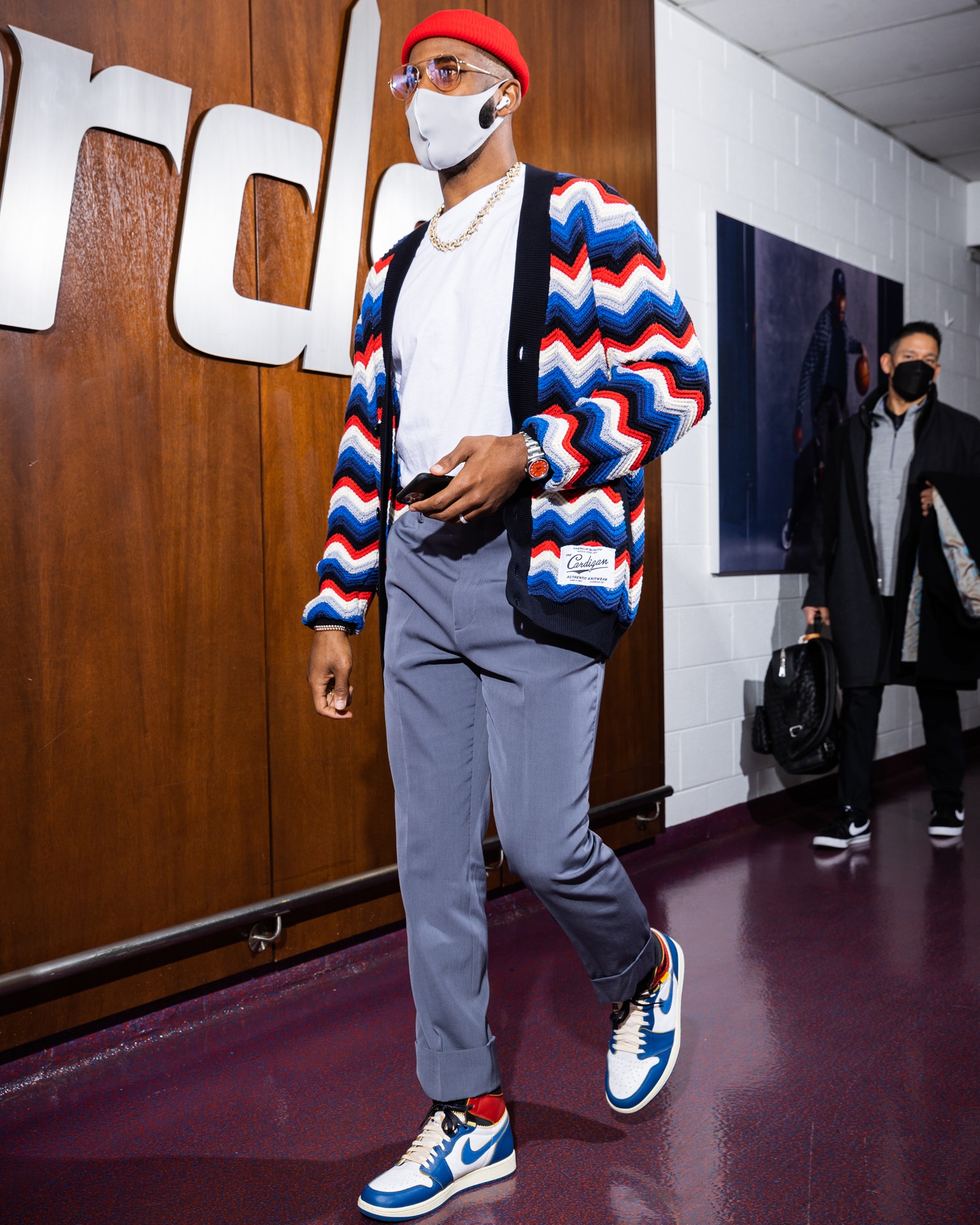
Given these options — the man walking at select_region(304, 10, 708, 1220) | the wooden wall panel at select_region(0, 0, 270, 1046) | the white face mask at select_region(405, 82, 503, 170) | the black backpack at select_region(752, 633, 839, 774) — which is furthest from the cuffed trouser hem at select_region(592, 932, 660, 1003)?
the black backpack at select_region(752, 633, 839, 774)

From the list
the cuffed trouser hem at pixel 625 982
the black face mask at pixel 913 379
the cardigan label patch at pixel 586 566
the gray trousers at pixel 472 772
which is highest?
the black face mask at pixel 913 379

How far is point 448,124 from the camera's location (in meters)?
1.62

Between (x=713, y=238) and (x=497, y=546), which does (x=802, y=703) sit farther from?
(x=497, y=546)

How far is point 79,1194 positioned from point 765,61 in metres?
4.27

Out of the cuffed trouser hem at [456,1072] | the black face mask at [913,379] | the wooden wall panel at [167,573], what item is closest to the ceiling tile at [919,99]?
the black face mask at [913,379]

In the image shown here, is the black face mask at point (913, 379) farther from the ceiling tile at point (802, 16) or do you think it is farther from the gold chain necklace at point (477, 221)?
the gold chain necklace at point (477, 221)

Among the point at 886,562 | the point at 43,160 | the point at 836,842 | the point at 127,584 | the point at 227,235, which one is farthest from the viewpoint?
the point at 886,562

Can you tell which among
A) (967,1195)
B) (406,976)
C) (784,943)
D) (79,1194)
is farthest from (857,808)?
(79,1194)

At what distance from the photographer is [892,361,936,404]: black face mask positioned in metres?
3.81

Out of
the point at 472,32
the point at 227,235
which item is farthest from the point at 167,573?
the point at 472,32

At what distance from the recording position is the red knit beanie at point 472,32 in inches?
62.3

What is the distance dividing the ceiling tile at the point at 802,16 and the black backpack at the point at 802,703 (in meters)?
2.14

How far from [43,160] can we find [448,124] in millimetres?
851

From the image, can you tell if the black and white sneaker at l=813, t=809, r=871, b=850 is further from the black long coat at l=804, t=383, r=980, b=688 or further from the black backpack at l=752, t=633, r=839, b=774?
the black long coat at l=804, t=383, r=980, b=688
